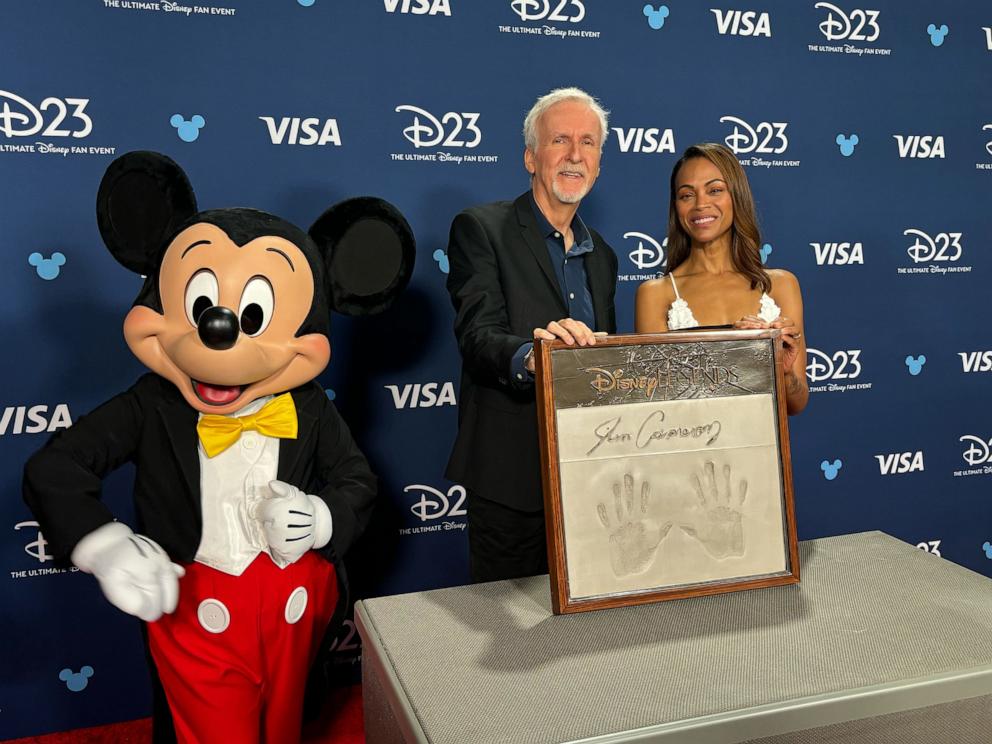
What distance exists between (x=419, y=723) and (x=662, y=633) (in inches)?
14.3

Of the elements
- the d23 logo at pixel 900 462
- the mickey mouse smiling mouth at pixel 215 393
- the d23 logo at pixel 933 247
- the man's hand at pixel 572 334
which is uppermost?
the d23 logo at pixel 933 247

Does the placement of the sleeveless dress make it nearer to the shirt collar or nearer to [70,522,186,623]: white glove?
the shirt collar

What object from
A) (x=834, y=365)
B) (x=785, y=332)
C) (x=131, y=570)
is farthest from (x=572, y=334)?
(x=834, y=365)

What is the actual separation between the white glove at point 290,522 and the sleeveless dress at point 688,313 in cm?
79

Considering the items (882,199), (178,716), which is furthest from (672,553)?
(882,199)

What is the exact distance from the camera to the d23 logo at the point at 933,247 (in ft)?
10.3

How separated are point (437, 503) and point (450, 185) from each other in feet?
3.24

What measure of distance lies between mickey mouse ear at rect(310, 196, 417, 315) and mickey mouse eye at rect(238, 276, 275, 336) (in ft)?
0.67

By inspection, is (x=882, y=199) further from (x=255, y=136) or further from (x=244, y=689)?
(x=244, y=689)

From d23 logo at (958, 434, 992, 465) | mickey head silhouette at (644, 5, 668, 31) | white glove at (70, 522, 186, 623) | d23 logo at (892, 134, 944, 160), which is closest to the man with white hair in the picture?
white glove at (70, 522, 186, 623)

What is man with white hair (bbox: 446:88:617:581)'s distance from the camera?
1.77 meters

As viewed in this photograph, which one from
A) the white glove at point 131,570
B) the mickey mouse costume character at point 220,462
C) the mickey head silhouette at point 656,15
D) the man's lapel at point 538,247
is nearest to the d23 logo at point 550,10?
the mickey head silhouette at point 656,15

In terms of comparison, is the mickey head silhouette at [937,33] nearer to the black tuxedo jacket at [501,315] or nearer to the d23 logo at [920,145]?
the d23 logo at [920,145]

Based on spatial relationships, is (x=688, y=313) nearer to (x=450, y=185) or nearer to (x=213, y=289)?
(x=213, y=289)
